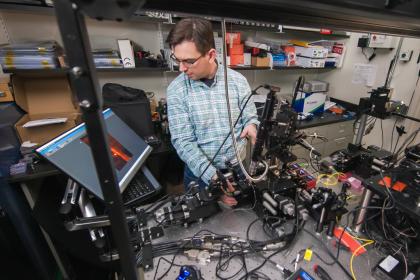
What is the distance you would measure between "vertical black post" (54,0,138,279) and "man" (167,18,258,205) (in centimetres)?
81

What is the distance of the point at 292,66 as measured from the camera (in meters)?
2.60

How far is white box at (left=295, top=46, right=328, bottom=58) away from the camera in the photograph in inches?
100

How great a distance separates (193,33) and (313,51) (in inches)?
76.6

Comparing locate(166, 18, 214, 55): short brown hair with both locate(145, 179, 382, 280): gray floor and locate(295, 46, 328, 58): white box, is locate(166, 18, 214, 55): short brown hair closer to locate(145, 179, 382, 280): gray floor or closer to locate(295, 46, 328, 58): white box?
locate(145, 179, 382, 280): gray floor

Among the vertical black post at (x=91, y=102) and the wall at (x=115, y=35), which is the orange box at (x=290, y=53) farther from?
the vertical black post at (x=91, y=102)

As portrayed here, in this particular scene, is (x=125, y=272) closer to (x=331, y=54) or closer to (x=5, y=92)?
(x=5, y=92)

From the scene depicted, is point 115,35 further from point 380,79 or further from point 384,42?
point 380,79

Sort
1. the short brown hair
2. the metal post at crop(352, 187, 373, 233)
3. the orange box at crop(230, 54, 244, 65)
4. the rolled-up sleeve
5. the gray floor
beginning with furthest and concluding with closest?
the orange box at crop(230, 54, 244, 65), the rolled-up sleeve, the short brown hair, the metal post at crop(352, 187, 373, 233), the gray floor

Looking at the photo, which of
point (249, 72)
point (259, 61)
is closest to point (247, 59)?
point (259, 61)

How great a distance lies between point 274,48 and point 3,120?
252cm

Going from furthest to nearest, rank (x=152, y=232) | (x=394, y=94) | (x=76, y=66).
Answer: (x=394, y=94)
(x=152, y=232)
(x=76, y=66)

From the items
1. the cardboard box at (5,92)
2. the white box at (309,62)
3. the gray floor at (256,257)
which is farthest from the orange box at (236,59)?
the cardboard box at (5,92)

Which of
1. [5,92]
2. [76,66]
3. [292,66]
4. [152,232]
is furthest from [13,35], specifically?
[292,66]

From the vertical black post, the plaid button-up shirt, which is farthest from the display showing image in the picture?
the vertical black post
